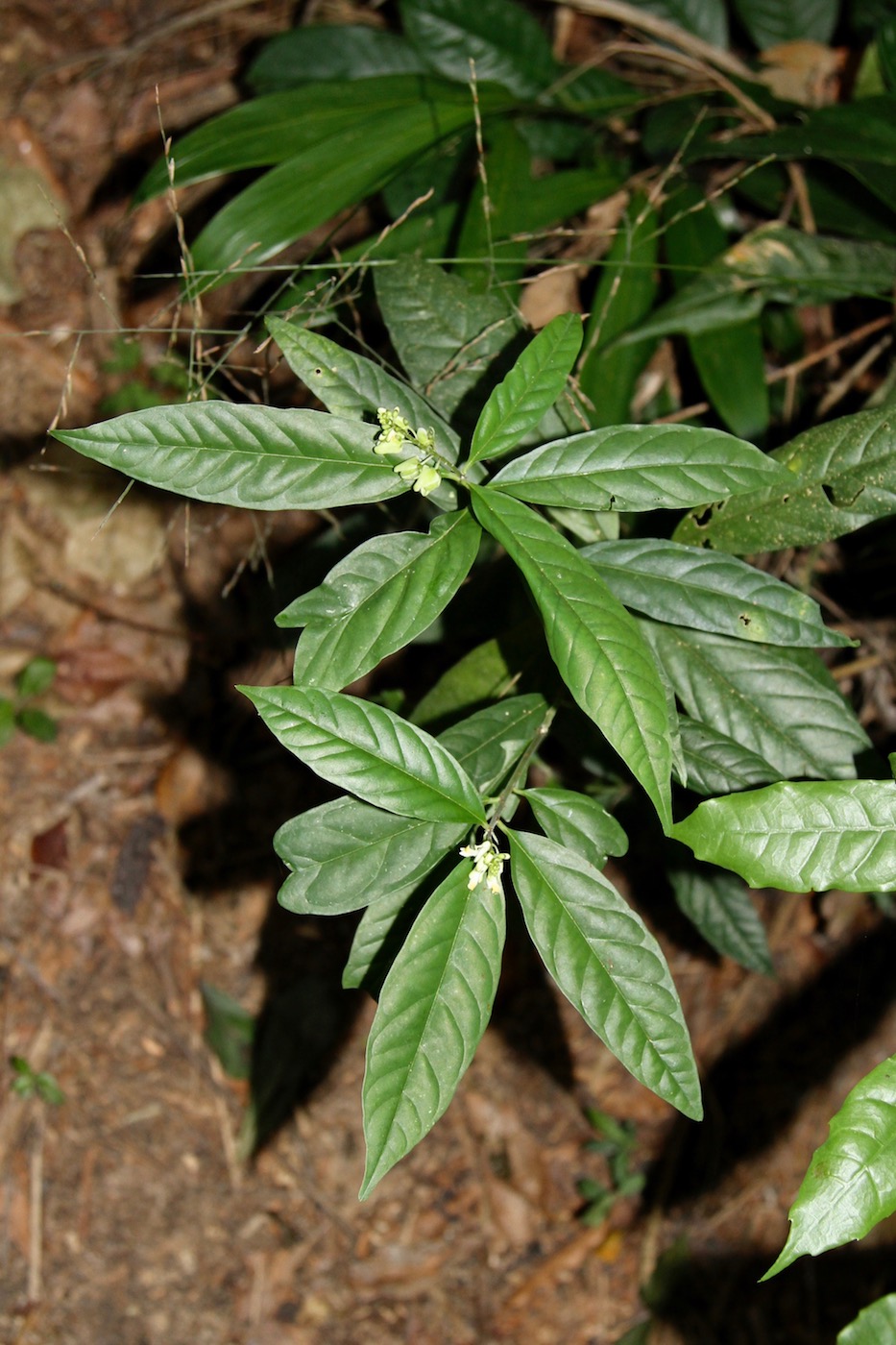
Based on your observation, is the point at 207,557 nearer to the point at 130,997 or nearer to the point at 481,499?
the point at 130,997

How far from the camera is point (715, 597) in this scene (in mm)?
1047

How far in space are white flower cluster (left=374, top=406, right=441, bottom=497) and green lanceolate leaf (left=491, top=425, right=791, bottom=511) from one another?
0.26 ft

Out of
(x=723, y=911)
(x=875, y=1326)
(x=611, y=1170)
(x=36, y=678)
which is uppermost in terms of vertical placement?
(x=875, y=1326)

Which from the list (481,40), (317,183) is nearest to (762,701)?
(317,183)

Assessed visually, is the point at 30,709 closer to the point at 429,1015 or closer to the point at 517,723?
the point at 517,723

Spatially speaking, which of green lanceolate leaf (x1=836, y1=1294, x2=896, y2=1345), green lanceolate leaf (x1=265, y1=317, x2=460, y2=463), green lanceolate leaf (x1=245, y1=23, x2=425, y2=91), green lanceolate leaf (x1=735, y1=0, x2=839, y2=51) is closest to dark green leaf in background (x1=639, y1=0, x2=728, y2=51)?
green lanceolate leaf (x1=735, y1=0, x2=839, y2=51)

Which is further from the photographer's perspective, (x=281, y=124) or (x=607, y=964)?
(x=281, y=124)

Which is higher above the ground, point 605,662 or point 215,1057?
point 605,662

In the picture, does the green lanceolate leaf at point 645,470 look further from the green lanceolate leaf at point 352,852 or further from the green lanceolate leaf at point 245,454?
the green lanceolate leaf at point 352,852

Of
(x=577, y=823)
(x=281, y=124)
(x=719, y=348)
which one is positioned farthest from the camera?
(x=281, y=124)

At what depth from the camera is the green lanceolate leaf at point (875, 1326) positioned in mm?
948

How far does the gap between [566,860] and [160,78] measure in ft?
8.49

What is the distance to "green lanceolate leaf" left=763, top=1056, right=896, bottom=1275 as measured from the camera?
0.79 metres

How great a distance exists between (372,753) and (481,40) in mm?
1733
